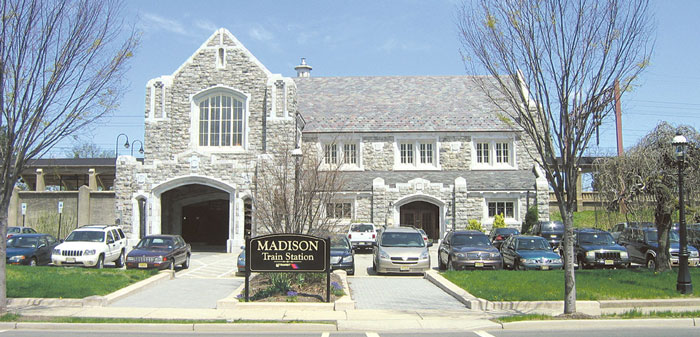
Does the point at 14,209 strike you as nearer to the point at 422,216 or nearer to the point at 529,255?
the point at 422,216

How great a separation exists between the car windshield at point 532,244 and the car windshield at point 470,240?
110 centimetres

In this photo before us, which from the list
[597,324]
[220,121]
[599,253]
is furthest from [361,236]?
[597,324]

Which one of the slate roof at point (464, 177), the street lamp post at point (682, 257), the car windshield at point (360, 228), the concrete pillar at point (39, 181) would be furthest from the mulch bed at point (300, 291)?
the concrete pillar at point (39, 181)

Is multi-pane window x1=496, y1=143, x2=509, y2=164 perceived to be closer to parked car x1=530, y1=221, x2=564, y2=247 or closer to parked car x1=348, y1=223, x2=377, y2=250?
parked car x1=530, y1=221, x2=564, y2=247

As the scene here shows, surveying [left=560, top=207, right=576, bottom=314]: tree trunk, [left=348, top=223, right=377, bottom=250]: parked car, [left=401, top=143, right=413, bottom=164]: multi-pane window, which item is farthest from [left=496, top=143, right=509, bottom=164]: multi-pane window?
[left=560, top=207, right=576, bottom=314]: tree trunk

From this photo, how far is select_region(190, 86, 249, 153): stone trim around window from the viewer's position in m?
29.0

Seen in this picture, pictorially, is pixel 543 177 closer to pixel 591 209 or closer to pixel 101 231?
pixel 591 209

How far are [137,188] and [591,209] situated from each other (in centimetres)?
2946

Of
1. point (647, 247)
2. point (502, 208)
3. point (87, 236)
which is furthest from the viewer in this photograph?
point (502, 208)

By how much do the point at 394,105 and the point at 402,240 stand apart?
1801 cm

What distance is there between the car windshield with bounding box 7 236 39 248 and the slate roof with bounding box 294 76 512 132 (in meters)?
16.8

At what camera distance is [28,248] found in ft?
69.5

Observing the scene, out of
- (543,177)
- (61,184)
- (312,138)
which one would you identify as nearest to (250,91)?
(312,138)

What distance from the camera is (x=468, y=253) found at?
63.0ft
